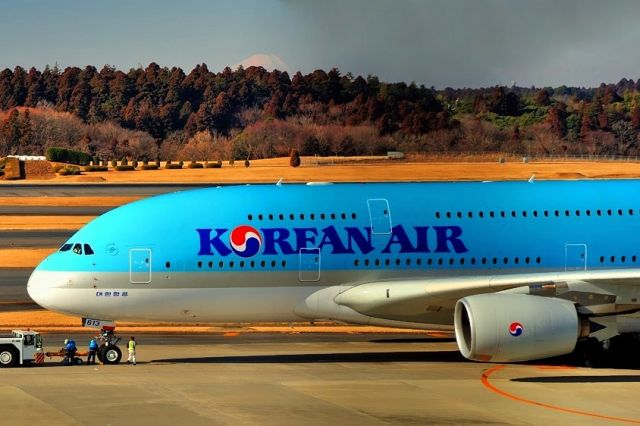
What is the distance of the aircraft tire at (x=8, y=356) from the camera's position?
3391 cm

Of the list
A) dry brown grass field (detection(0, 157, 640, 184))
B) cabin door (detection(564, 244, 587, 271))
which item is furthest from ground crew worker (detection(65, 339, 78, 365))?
dry brown grass field (detection(0, 157, 640, 184))

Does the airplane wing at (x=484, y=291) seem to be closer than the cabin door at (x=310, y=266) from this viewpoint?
Yes

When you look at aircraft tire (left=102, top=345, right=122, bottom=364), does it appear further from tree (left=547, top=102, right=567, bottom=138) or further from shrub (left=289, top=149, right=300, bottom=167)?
tree (left=547, top=102, right=567, bottom=138)

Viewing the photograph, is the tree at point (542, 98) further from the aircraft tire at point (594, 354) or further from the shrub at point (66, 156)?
the aircraft tire at point (594, 354)

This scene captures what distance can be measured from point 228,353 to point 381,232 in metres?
6.04

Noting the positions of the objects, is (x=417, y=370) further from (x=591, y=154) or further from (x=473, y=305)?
(x=591, y=154)

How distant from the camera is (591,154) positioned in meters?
106

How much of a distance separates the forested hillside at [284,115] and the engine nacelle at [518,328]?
64438 mm

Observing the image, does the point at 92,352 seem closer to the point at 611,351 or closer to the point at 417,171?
the point at 611,351

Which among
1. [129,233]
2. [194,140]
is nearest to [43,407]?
[129,233]

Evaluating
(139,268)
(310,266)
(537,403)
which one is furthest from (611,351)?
(139,268)

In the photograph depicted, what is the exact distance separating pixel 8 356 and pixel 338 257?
9.34m

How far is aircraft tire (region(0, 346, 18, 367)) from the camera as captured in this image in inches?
1335

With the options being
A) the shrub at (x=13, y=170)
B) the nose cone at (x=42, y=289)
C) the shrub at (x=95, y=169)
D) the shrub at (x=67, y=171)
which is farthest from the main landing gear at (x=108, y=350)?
the shrub at (x=95, y=169)
